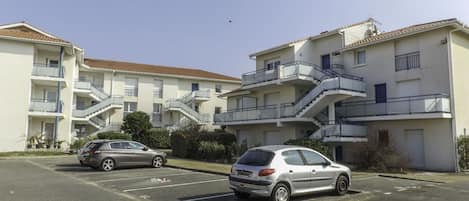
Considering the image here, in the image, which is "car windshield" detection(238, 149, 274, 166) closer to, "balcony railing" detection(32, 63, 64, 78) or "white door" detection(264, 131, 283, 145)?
Result: "white door" detection(264, 131, 283, 145)

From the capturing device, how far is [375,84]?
2417 cm

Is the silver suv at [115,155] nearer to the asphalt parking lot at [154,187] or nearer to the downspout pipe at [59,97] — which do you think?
the asphalt parking lot at [154,187]

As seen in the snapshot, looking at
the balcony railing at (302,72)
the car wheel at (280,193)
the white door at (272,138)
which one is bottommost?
the car wheel at (280,193)

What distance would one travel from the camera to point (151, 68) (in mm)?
46062

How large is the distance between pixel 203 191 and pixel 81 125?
97.0 ft

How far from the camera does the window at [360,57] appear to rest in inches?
998

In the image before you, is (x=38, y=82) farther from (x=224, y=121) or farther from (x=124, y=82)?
(x=224, y=121)

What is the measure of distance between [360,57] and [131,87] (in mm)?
26625

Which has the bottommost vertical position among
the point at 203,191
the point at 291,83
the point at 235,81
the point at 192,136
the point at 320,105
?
the point at 203,191

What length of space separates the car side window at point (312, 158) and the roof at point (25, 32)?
26997mm

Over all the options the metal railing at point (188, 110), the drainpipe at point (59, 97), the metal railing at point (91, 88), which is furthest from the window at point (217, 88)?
the drainpipe at point (59, 97)

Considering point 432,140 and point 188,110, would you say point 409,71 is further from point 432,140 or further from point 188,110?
point 188,110

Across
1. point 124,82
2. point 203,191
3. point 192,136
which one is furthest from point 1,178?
point 124,82

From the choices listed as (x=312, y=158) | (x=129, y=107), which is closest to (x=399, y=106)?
(x=312, y=158)
